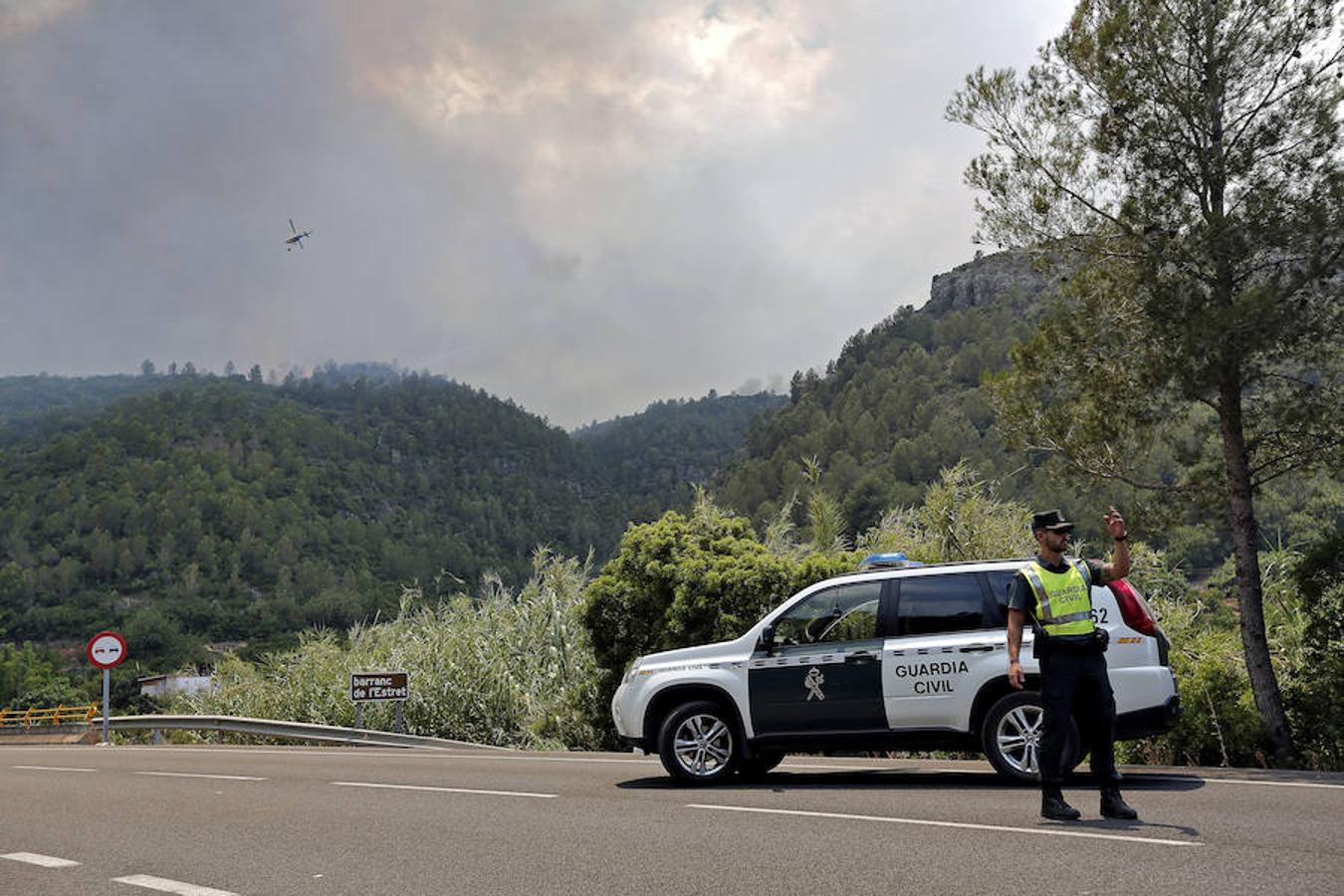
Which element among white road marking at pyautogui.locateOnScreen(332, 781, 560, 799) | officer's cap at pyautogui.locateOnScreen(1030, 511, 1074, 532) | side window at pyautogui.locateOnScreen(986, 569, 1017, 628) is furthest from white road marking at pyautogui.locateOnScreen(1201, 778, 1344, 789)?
white road marking at pyautogui.locateOnScreen(332, 781, 560, 799)

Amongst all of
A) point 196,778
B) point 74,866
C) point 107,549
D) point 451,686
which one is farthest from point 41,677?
point 74,866

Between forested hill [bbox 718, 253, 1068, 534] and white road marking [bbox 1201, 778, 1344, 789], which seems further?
forested hill [bbox 718, 253, 1068, 534]

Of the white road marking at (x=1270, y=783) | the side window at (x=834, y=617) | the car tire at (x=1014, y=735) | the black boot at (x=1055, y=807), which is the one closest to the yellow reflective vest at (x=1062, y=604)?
the black boot at (x=1055, y=807)

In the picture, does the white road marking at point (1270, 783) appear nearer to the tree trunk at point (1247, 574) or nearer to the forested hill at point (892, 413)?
the tree trunk at point (1247, 574)

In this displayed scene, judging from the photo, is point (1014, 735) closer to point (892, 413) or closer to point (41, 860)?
point (41, 860)

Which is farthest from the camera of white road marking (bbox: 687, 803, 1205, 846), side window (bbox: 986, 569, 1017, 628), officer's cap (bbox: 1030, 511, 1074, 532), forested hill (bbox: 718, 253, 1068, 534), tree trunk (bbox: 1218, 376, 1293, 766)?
forested hill (bbox: 718, 253, 1068, 534)

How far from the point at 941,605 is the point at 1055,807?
2791 millimetres

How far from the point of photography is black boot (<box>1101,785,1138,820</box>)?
7.59m

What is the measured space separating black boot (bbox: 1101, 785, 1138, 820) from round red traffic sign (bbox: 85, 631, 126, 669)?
22852mm

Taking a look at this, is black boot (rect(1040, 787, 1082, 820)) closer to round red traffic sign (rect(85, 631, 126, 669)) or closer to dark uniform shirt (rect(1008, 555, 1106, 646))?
dark uniform shirt (rect(1008, 555, 1106, 646))

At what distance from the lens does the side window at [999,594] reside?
998cm

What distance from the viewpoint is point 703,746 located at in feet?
35.3

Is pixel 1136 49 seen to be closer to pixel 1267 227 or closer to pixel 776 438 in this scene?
pixel 1267 227

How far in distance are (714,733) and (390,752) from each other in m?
8.84
